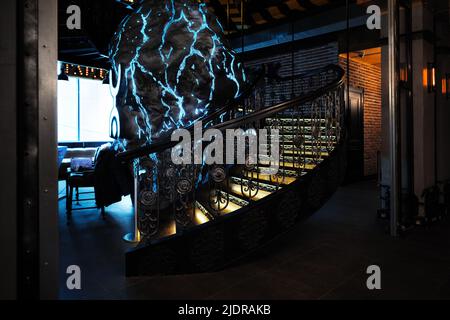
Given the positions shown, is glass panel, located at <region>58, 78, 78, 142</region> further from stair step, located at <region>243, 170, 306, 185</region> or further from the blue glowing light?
stair step, located at <region>243, 170, 306, 185</region>

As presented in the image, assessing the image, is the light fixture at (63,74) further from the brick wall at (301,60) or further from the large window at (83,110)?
the brick wall at (301,60)

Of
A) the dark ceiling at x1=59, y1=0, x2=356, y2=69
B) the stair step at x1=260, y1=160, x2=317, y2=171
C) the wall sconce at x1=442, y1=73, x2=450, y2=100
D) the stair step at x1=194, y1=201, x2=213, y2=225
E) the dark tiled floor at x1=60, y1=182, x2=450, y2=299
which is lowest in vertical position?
the dark tiled floor at x1=60, y1=182, x2=450, y2=299

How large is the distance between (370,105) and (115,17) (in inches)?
267

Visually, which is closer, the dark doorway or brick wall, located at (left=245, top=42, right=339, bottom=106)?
brick wall, located at (left=245, top=42, right=339, bottom=106)

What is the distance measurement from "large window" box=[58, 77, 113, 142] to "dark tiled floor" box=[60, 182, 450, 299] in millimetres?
7113

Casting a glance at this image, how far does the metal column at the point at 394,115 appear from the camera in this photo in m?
3.95

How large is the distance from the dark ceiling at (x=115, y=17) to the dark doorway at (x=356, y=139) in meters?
2.38

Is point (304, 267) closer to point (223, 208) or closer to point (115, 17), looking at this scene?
point (223, 208)

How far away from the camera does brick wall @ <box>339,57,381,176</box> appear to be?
28.0ft

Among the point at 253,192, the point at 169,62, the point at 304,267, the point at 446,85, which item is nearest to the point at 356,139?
the point at 446,85

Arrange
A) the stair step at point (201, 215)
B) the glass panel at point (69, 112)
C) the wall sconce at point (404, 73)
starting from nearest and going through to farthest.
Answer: the stair step at point (201, 215) < the wall sconce at point (404, 73) < the glass panel at point (69, 112)

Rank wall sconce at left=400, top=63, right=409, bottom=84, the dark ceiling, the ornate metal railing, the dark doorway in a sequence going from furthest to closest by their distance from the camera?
the dark doorway, the dark ceiling, wall sconce at left=400, top=63, right=409, bottom=84, the ornate metal railing

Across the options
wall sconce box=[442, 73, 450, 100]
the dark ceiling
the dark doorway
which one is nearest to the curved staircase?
wall sconce box=[442, 73, 450, 100]

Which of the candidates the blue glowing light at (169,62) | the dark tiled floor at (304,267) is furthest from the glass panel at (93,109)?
the dark tiled floor at (304,267)
